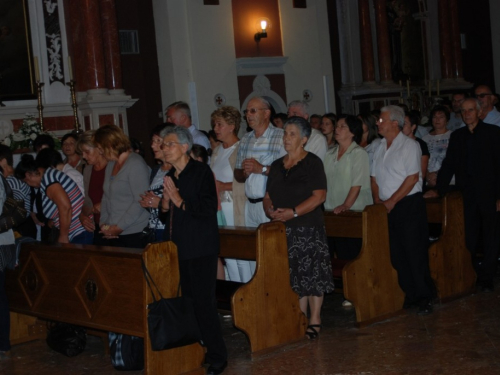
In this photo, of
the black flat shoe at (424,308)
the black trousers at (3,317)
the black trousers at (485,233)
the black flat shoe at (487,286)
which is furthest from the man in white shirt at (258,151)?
the black flat shoe at (487,286)

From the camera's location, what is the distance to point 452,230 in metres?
6.85

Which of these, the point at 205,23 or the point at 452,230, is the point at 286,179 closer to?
the point at 452,230

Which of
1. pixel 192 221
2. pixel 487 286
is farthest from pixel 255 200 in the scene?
pixel 487 286

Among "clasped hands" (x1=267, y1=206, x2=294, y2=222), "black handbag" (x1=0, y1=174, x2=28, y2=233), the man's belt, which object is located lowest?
"clasped hands" (x1=267, y1=206, x2=294, y2=222)

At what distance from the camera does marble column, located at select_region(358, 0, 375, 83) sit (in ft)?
53.8

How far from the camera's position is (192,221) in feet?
16.6

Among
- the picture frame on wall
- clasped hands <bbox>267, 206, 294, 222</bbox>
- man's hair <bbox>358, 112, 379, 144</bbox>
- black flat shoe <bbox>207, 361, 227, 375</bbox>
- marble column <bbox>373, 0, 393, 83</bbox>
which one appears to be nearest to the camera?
black flat shoe <bbox>207, 361, 227, 375</bbox>

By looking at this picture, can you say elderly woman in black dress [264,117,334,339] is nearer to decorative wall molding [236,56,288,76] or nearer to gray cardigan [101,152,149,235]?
gray cardigan [101,152,149,235]

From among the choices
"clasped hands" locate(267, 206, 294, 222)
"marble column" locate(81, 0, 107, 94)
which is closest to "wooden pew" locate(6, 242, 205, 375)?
"clasped hands" locate(267, 206, 294, 222)

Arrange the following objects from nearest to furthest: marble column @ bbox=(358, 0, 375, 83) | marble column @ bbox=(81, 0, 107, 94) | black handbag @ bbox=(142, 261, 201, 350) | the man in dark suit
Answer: black handbag @ bbox=(142, 261, 201, 350) → the man in dark suit → marble column @ bbox=(81, 0, 107, 94) → marble column @ bbox=(358, 0, 375, 83)

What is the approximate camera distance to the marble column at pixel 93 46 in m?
11.8

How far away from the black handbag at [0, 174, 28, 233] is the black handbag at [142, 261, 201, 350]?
161 centimetres

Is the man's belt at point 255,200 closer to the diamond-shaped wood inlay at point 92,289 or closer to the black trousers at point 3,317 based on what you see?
the diamond-shaped wood inlay at point 92,289

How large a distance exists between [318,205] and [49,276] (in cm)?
211
